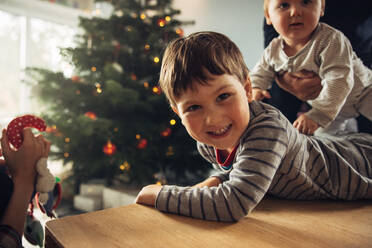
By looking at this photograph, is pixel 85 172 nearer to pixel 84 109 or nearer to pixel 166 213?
pixel 84 109

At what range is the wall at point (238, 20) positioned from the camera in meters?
1.97

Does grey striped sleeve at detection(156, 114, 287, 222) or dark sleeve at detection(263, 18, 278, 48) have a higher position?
dark sleeve at detection(263, 18, 278, 48)

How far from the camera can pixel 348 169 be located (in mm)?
750

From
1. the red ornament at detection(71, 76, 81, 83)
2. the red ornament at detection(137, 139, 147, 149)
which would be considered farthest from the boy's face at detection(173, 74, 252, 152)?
the red ornament at detection(71, 76, 81, 83)

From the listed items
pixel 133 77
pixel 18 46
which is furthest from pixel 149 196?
pixel 18 46

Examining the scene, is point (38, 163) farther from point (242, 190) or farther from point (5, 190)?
point (242, 190)

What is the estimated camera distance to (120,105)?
1.87 meters

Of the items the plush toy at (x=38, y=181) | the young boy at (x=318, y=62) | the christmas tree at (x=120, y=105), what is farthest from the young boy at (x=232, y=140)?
the christmas tree at (x=120, y=105)

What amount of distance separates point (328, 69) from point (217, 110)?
1.61 feet

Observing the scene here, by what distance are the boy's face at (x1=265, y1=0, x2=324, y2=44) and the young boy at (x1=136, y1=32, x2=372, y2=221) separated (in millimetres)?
285

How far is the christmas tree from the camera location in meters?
1.84

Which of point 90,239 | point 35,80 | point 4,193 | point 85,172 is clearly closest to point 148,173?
point 85,172

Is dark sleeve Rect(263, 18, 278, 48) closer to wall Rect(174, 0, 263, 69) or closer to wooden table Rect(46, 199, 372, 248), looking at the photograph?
wall Rect(174, 0, 263, 69)

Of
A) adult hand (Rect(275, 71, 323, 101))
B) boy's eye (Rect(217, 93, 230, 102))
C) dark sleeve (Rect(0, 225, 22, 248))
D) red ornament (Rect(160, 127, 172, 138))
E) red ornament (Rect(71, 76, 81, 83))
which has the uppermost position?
adult hand (Rect(275, 71, 323, 101))
